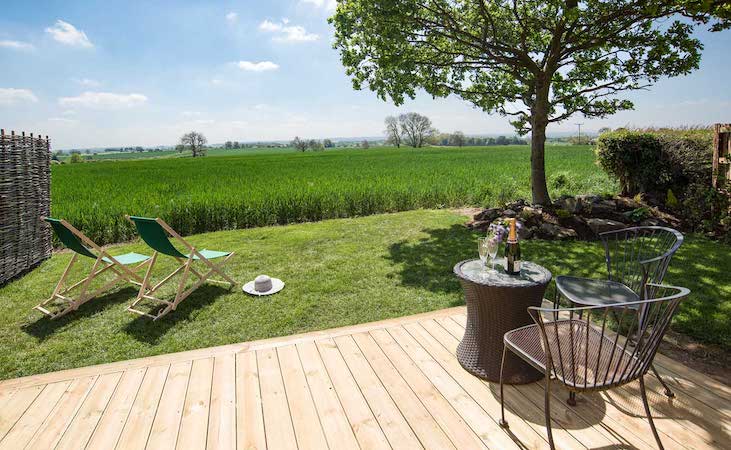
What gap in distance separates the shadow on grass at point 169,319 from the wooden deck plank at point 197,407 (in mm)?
926

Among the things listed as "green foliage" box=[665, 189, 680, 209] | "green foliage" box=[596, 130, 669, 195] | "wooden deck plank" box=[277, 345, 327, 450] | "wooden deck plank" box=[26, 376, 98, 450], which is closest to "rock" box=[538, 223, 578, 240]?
"green foliage" box=[665, 189, 680, 209]

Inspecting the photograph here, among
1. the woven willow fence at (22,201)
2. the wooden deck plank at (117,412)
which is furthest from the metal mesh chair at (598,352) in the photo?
the woven willow fence at (22,201)

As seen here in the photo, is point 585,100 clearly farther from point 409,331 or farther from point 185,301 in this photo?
point 185,301

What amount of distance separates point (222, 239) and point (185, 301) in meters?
3.06

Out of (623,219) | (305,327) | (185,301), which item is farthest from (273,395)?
(623,219)

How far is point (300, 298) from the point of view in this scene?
442 centimetres

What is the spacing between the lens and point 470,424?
7.45ft

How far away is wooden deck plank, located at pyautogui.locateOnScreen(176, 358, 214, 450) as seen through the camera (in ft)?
7.18

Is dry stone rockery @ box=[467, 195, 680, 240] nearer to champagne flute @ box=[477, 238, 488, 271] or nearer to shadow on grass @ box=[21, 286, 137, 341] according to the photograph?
champagne flute @ box=[477, 238, 488, 271]

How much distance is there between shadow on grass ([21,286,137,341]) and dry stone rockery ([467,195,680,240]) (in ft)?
18.6

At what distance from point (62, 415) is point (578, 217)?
7554mm

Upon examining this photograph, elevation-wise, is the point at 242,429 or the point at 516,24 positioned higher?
the point at 516,24

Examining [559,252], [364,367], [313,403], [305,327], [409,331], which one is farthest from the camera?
[559,252]

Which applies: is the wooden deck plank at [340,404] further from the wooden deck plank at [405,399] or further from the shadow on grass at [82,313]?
the shadow on grass at [82,313]
